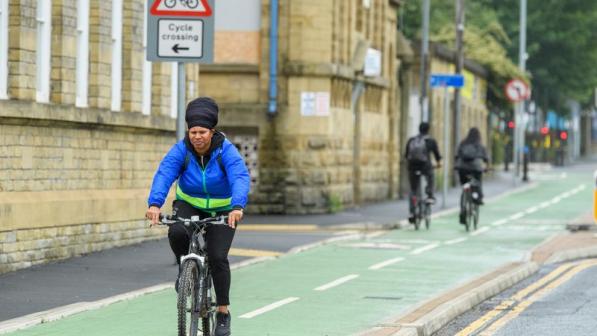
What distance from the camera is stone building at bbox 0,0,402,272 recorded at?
62.5ft

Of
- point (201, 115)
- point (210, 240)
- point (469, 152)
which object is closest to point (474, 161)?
point (469, 152)

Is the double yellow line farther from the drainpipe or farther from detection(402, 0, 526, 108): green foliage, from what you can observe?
detection(402, 0, 526, 108): green foliage

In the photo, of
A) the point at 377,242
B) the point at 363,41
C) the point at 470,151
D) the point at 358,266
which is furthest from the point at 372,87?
the point at 358,266

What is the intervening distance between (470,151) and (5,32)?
13050 mm

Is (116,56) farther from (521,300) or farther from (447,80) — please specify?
(447,80)

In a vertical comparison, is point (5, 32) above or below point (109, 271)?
above

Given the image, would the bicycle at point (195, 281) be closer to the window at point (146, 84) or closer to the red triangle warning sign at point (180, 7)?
the red triangle warning sign at point (180, 7)

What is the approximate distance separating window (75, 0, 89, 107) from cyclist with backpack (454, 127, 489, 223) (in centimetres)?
982

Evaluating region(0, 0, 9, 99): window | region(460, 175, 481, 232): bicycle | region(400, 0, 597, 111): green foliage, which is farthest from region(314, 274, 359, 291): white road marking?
region(400, 0, 597, 111): green foliage

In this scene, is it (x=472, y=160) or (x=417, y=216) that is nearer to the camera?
(x=417, y=216)

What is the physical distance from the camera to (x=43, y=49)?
20.1 m

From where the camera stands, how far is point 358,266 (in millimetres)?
20812

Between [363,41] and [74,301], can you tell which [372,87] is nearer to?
[363,41]

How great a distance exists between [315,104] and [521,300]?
17.6m
